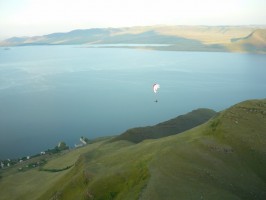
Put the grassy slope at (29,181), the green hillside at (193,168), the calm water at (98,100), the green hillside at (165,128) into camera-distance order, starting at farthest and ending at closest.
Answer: the calm water at (98,100) → the green hillside at (165,128) → the grassy slope at (29,181) → the green hillside at (193,168)

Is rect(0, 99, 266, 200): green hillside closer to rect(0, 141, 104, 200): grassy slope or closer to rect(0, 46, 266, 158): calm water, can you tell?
rect(0, 141, 104, 200): grassy slope

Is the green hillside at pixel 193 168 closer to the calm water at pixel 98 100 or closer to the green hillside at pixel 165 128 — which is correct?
the green hillside at pixel 165 128

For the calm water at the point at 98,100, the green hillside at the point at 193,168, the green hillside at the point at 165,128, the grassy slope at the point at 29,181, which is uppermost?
the green hillside at the point at 193,168

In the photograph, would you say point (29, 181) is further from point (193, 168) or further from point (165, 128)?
point (193, 168)

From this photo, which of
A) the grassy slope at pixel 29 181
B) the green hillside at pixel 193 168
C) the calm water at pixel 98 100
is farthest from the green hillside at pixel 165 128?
the calm water at pixel 98 100

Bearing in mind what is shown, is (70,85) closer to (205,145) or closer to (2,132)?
(2,132)
